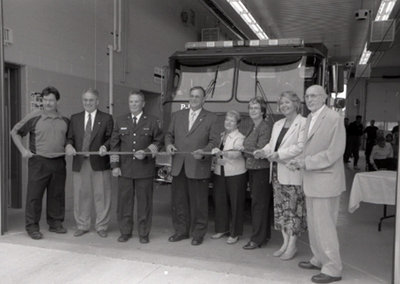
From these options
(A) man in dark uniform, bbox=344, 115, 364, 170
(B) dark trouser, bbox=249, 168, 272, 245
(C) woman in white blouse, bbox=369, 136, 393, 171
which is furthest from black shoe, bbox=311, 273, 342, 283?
(A) man in dark uniform, bbox=344, 115, 364, 170

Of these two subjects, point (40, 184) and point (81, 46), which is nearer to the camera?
point (40, 184)

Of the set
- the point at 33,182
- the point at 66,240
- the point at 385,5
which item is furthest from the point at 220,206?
the point at 385,5

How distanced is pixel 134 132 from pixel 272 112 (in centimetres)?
198

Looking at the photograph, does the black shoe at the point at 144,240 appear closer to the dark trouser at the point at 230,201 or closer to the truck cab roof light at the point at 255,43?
the dark trouser at the point at 230,201

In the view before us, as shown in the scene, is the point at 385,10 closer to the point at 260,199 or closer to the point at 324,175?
the point at 260,199

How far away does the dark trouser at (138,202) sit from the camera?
4973 millimetres

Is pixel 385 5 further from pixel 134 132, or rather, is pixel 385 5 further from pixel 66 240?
pixel 66 240

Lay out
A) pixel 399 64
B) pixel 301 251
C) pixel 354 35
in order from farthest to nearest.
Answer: pixel 399 64, pixel 354 35, pixel 301 251

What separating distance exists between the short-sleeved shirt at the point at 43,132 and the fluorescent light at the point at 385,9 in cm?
784

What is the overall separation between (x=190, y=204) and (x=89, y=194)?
1.33 m

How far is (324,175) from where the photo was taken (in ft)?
12.2

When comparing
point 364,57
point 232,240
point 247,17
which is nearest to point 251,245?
point 232,240

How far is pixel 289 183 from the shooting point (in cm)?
428

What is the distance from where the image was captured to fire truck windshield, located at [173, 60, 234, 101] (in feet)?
20.1
